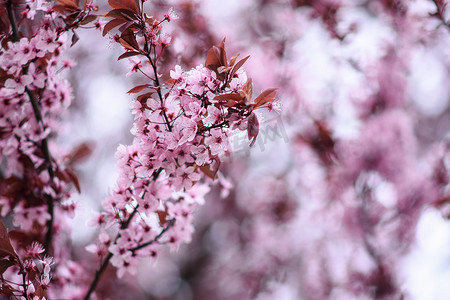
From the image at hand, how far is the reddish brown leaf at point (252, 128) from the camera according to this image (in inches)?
31.4

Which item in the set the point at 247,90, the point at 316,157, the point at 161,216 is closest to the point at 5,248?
the point at 161,216

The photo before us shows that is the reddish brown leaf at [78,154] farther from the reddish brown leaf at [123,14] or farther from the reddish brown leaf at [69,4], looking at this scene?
the reddish brown leaf at [123,14]

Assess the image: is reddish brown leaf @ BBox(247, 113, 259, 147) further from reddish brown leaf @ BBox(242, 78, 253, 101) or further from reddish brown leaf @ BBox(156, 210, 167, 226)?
reddish brown leaf @ BBox(156, 210, 167, 226)

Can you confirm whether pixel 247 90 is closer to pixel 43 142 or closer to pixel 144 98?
pixel 144 98

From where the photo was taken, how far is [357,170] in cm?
254

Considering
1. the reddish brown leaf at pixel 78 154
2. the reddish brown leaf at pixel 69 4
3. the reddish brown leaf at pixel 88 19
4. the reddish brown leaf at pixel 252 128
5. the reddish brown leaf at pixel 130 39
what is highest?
the reddish brown leaf at pixel 88 19

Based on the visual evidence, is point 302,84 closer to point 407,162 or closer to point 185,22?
point 407,162

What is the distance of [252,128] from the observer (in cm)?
80

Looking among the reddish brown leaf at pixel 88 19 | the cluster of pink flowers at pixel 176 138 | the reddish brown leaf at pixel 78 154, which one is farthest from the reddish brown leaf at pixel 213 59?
the reddish brown leaf at pixel 78 154

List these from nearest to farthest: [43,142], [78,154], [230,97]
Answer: [230,97] → [43,142] → [78,154]

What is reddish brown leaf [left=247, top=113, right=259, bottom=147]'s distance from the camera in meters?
0.80

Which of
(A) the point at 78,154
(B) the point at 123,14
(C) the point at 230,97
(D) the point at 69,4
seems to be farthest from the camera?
(A) the point at 78,154

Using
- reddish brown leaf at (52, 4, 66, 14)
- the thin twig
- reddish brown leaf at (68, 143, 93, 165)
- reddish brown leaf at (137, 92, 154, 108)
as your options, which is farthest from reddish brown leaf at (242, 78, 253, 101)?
reddish brown leaf at (68, 143, 93, 165)

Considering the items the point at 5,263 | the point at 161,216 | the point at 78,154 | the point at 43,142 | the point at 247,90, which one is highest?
the point at 78,154
